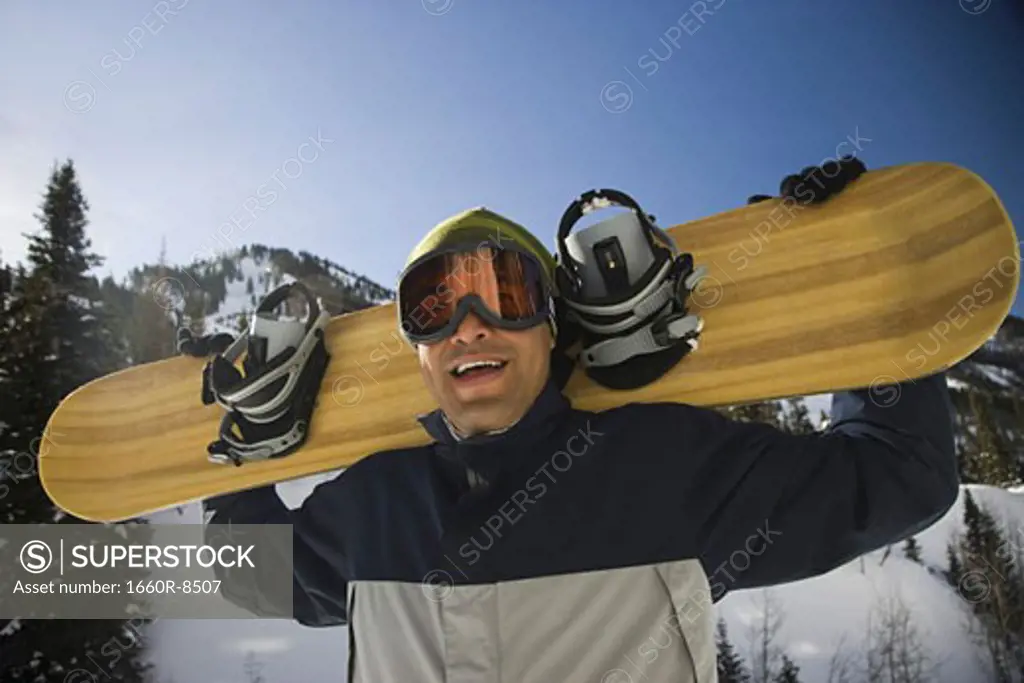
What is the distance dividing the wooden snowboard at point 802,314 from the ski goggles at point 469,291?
371mm

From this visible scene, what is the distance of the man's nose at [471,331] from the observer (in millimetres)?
1853

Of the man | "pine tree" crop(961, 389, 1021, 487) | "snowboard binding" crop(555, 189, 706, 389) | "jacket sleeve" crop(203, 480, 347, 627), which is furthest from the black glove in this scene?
"pine tree" crop(961, 389, 1021, 487)

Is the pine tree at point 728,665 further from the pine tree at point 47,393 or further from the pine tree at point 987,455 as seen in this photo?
the pine tree at point 987,455

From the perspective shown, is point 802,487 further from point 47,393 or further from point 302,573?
point 47,393

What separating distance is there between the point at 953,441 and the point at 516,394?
3.38 ft

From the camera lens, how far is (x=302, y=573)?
1960mm

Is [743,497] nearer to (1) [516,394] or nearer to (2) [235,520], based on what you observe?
(1) [516,394]

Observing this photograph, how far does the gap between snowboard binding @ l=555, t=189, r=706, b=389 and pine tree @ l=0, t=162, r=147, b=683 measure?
43.9 ft

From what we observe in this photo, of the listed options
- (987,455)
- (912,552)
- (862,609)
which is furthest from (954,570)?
(987,455)

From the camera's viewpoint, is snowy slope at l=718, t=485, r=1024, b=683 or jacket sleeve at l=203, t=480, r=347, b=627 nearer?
jacket sleeve at l=203, t=480, r=347, b=627

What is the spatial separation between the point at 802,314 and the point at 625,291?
649 millimetres

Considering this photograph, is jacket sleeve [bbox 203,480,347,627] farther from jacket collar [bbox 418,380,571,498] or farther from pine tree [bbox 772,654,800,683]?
pine tree [bbox 772,654,800,683]

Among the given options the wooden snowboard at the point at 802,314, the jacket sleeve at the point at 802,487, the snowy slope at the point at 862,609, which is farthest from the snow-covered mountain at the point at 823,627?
the jacket sleeve at the point at 802,487

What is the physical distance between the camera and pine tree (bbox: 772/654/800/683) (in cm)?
2670
